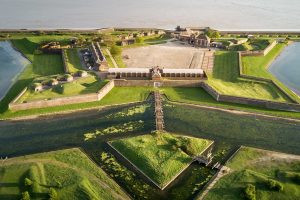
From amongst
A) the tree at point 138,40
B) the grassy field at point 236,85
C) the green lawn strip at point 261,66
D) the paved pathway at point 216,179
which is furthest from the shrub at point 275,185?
the tree at point 138,40

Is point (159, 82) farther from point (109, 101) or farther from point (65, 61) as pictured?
point (65, 61)

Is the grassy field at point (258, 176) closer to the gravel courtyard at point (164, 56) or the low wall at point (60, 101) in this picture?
the low wall at point (60, 101)

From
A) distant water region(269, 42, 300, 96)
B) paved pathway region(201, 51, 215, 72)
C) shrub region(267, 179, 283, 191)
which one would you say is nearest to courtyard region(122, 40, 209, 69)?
paved pathway region(201, 51, 215, 72)

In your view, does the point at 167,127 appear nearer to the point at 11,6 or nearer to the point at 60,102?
the point at 60,102

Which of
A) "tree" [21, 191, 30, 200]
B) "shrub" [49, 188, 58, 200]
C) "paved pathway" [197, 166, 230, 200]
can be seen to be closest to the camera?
"tree" [21, 191, 30, 200]

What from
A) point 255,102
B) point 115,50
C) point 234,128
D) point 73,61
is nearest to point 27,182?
point 234,128

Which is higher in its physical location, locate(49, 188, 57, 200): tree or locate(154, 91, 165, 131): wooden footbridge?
locate(154, 91, 165, 131): wooden footbridge

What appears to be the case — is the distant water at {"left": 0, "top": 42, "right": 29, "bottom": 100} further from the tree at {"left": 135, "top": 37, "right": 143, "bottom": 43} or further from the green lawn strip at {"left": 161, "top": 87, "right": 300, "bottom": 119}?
the green lawn strip at {"left": 161, "top": 87, "right": 300, "bottom": 119}
